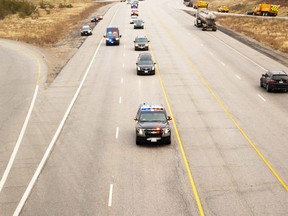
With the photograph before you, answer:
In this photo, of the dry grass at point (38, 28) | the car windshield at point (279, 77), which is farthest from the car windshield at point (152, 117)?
the dry grass at point (38, 28)

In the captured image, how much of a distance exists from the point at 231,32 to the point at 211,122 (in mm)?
50323

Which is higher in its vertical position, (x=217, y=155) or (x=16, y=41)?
(x=217, y=155)

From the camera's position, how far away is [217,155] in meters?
24.1

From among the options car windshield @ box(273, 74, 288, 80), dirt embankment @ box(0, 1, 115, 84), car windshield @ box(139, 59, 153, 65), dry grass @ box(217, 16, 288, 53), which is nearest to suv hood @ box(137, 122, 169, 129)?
car windshield @ box(273, 74, 288, 80)

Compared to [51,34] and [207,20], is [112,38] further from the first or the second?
[51,34]

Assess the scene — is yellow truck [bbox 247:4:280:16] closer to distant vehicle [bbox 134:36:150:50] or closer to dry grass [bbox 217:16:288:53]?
dry grass [bbox 217:16:288:53]

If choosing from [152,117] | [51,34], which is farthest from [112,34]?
[152,117]

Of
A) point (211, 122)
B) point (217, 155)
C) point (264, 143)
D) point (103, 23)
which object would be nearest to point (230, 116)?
point (211, 122)

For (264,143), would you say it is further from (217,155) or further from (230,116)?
(230,116)

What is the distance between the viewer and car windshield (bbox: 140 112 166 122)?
1033 inches

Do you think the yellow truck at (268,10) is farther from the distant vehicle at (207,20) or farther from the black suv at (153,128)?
the black suv at (153,128)

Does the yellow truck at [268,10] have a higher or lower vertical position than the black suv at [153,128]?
lower

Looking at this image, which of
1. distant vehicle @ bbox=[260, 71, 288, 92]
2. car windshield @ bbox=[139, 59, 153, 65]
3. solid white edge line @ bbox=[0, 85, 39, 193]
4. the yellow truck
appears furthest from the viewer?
the yellow truck

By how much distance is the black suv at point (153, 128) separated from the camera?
25.0 m
